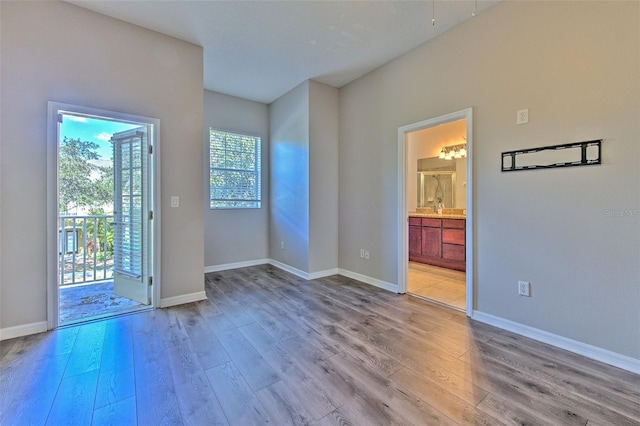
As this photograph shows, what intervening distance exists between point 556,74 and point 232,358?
3.46 m

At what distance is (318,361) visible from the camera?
202 centimetres

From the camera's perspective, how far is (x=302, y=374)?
1864 millimetres

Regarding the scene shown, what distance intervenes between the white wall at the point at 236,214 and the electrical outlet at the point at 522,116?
398 cm

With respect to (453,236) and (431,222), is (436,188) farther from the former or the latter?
A: (453,236)

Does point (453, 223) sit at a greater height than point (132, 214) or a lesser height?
lesser

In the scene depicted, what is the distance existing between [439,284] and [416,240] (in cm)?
141

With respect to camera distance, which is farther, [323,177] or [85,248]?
[323,177]

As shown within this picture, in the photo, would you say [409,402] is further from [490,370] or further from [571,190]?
[571,190]

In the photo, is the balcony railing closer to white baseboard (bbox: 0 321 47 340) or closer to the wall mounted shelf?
white baseboard (bbox: 0 321 47 340)

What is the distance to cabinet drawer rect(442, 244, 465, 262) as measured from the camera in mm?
4504

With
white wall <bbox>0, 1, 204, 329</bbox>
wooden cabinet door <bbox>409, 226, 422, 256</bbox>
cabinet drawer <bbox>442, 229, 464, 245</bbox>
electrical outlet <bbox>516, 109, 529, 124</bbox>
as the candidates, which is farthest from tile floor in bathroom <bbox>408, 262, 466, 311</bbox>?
white wall <bbox>0, 1, 204, 329</bbox>

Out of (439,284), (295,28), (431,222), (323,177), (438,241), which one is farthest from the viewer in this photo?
(431,222)

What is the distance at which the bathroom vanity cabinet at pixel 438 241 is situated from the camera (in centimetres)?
454

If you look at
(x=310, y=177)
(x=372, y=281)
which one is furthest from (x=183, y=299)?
(x=372, y=281)
